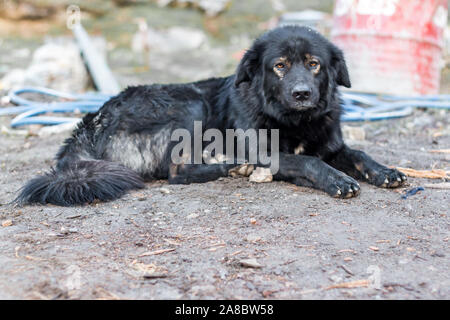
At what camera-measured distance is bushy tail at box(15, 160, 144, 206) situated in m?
2.93

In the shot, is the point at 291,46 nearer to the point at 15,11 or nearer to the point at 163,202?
the point at 163,202

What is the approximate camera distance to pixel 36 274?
6.25 feet

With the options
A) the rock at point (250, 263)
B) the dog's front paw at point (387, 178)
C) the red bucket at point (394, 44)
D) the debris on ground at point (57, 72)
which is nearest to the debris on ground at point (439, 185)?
the dog's front paw at point (387, 178)

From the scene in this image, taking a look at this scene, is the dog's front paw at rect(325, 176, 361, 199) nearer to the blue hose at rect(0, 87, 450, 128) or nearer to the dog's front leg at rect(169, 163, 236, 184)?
the dog's front leg at rect(169, 163, 236, 184)

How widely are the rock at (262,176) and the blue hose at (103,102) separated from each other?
221cm

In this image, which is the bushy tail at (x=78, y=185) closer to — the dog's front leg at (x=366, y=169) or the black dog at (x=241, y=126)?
the black dog at (x=241, y=126)

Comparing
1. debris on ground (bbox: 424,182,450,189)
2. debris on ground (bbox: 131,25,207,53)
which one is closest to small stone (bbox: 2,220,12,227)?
debris on ground (bbox: 424,182,450,189)

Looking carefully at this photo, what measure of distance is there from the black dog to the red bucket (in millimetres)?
2945

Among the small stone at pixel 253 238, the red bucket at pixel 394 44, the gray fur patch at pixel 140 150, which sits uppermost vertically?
the red bucket at pixel 394 44

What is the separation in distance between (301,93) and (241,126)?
25.7 inches

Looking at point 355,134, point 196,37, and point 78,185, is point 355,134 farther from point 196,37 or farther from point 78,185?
point 196,37

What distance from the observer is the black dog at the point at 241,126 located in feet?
10.2
